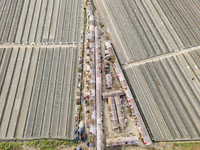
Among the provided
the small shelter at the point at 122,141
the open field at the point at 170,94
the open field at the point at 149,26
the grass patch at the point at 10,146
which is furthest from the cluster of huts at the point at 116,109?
the grass patch at the point at 10,146

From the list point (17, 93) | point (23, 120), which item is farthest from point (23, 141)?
point (17, 93)

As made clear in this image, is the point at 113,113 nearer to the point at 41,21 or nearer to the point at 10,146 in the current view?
the point at 10,146

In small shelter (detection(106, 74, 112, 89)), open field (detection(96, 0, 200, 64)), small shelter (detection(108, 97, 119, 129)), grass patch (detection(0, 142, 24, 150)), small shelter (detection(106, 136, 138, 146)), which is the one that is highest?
open field (detection(96, 0, 200, 64))

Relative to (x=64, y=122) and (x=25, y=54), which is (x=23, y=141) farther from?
(x=25, y=54)

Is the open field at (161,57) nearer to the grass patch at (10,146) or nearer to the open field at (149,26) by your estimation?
the open field at (149,26)

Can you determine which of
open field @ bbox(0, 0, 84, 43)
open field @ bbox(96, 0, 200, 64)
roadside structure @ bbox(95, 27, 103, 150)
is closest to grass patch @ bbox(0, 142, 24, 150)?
roadside structure @ bbox(95, 27, 103, 150)

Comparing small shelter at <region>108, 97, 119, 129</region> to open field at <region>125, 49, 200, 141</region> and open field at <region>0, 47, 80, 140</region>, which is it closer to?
open field at <region>125, 49, 200, 141</region>

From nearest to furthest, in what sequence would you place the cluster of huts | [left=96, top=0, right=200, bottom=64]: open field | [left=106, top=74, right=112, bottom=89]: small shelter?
the cluster of huts
[left=106, top=74, right=112, bottom=89]: small shelter
[left=96, top=0, right=200, bottom=64]: open field

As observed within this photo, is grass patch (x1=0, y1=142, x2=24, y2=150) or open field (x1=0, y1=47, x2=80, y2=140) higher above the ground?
open field (x1=0, y1=47, x2=80, y2=140)
